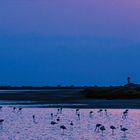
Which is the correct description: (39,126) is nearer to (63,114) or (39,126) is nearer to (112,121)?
(112,121)

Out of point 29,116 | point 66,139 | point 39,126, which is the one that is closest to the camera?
point 66,139

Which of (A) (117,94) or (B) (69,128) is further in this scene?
(A) (117,94)

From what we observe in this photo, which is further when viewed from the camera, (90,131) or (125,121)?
(125,121)

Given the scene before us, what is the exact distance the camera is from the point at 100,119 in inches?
1361

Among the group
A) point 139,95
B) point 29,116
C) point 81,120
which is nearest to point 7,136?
point 81,120

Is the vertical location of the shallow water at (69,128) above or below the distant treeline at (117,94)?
below

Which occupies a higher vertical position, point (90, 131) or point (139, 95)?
point (139, 95)

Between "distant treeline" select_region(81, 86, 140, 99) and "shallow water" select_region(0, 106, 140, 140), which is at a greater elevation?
"distant treeline" select_region(81, 86, 140, 99)

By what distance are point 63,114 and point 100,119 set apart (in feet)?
15.2

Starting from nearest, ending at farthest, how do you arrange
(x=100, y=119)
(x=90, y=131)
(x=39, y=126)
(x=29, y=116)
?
(x=90, y=131) < (x=39, y=126) < (x=100, y=119) < (x=29, y=116)

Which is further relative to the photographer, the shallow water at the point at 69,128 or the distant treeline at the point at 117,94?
the distant treeline at the point at 117,94

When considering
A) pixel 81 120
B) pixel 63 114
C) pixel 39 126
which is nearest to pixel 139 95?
pixel 63 114

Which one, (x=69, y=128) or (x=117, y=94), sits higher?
A: (x=117, y=94)

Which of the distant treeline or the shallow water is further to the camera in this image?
the distant treeline
